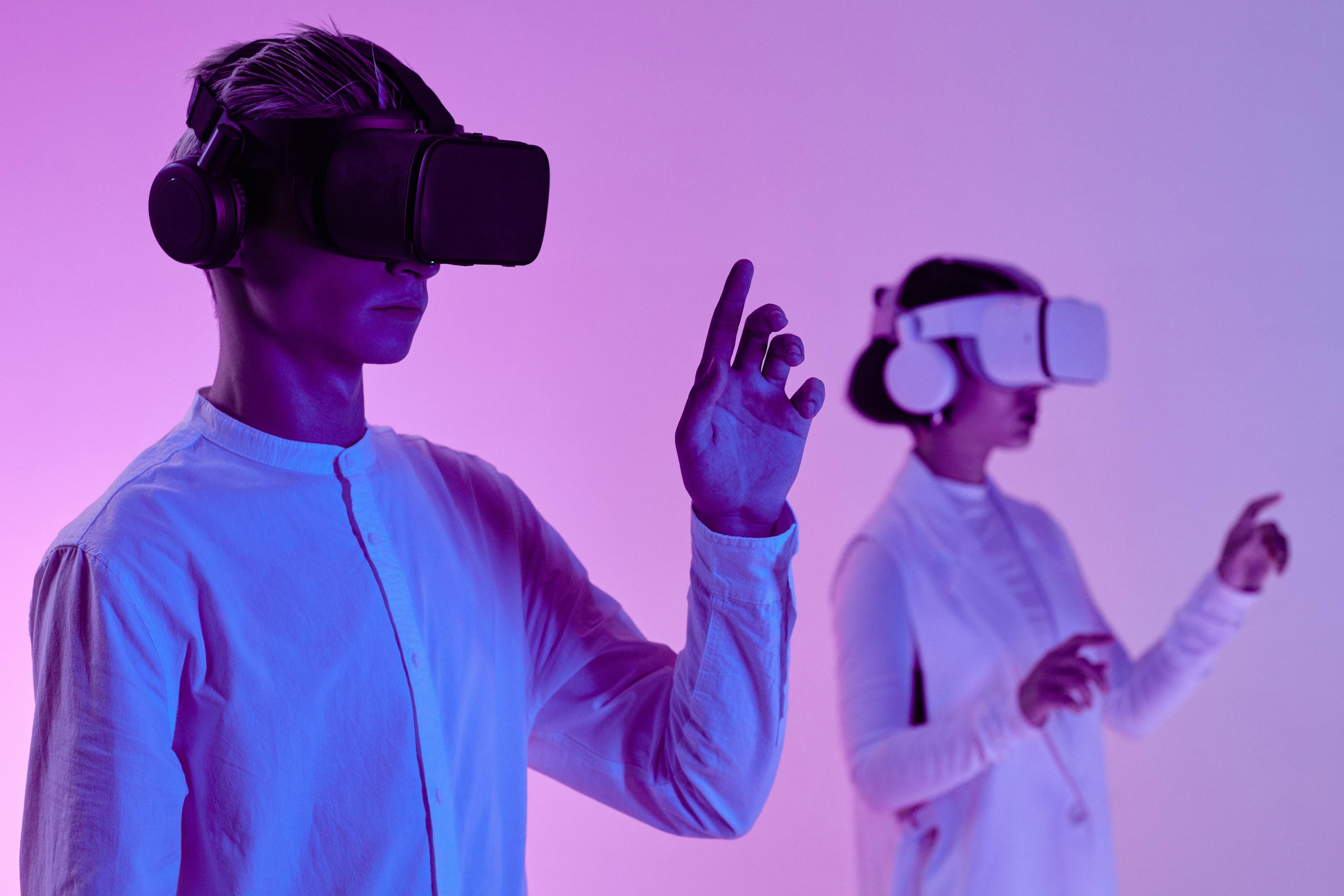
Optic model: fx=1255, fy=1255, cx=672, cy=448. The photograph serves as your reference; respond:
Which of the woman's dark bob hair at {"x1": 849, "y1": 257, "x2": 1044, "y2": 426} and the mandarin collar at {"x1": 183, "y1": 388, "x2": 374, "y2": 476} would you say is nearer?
the mandarin collar at {"x1": 183, "y1": 388, "x2": 374, "y2": 476}

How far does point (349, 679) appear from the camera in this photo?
996mm

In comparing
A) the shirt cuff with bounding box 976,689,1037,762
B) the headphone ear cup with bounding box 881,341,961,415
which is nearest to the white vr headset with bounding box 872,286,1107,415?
the headphone ear cup with bounding box 881,341,961,415

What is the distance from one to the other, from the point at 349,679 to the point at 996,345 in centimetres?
139

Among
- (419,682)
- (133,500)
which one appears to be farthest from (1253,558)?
(133,500)

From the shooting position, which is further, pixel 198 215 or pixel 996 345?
pixel 996 345

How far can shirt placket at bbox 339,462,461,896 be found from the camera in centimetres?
100

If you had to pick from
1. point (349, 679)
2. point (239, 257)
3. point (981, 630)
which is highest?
point (239, 257)

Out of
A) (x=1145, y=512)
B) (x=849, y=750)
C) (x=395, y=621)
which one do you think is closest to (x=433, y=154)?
(x=395, y=621)

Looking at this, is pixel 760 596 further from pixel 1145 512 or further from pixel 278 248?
pixel 1145 512

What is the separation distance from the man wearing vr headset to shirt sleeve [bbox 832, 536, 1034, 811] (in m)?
0.75

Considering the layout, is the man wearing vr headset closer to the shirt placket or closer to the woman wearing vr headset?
the shirt placket

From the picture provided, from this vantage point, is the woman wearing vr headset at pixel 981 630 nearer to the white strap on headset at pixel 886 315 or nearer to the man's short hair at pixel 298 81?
the white strap on headset at pixel 886 315

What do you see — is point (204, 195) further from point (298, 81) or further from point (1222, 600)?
point (1222, 600)

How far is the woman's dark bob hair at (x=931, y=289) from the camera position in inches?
86.0
